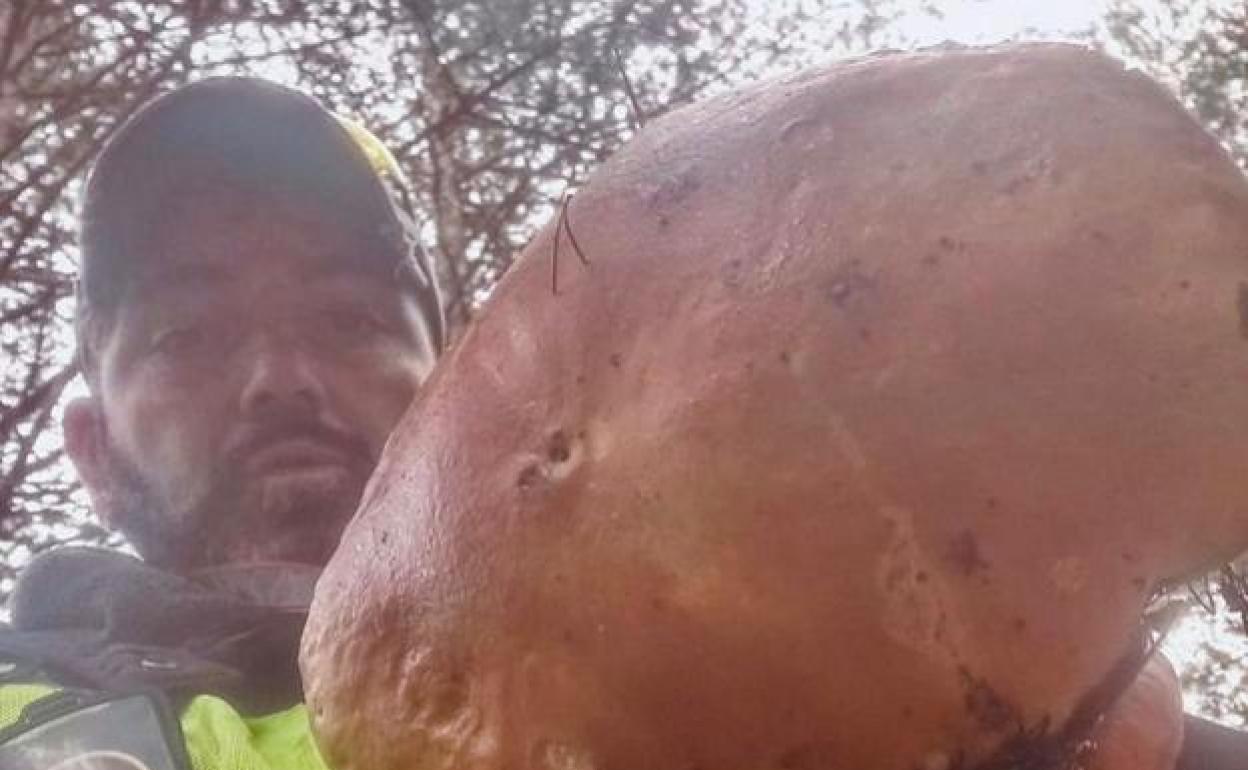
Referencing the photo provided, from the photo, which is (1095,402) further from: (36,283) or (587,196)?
(36,283)

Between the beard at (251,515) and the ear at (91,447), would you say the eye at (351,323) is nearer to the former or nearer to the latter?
the beard at (251,515)

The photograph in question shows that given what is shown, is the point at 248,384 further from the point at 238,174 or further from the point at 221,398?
the point at 238,174

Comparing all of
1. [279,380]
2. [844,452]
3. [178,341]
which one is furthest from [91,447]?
[844,452]

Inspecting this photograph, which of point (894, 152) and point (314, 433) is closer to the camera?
point (894, 152)

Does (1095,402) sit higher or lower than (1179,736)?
higher

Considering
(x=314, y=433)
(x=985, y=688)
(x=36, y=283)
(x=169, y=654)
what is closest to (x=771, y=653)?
(x=985, y=688)

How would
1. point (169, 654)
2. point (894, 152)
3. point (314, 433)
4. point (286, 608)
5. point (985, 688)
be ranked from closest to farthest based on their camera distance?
1. point (985, 688)
2. point (894, 152)
3. point (169, 654)
4. point (286, 608)
5. point (314, 433)
